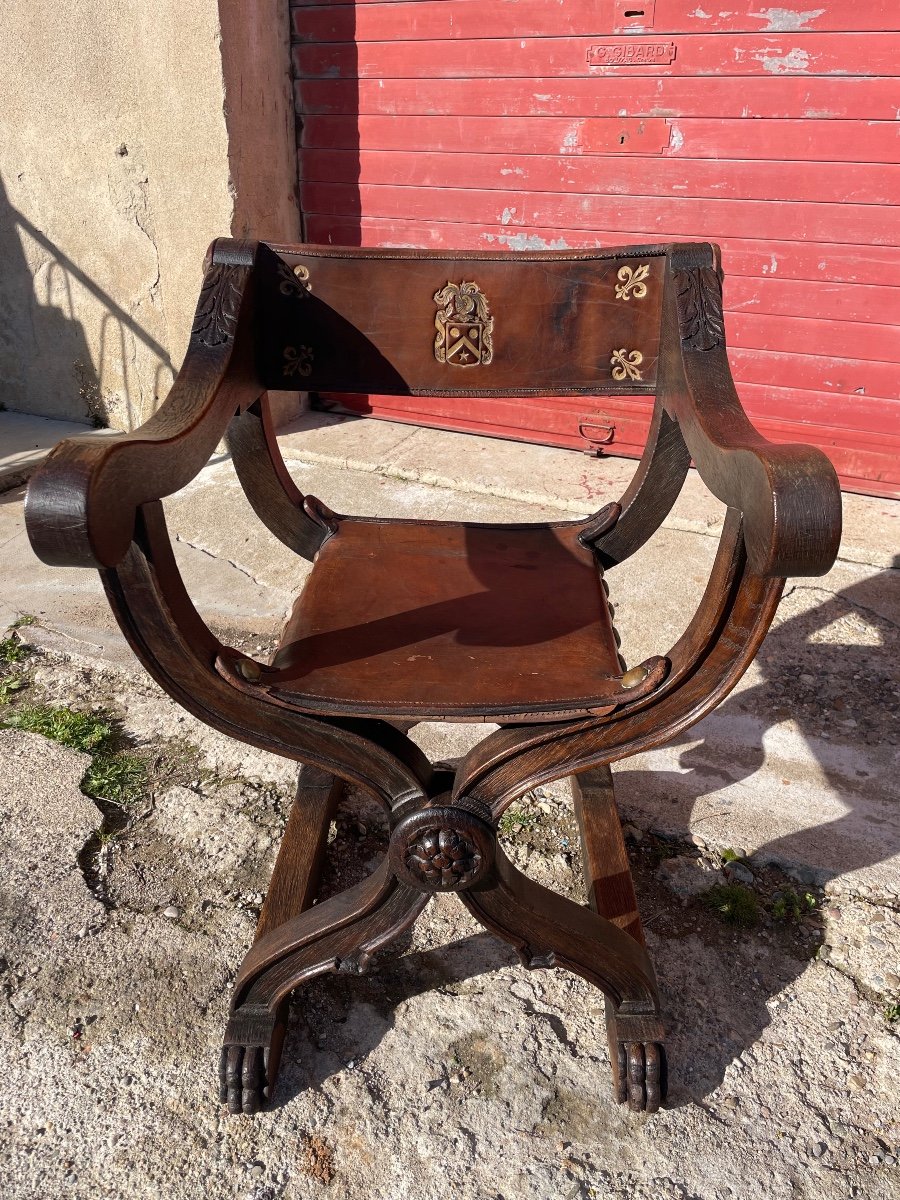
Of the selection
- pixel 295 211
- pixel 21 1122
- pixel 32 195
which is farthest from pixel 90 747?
pixel 32 195

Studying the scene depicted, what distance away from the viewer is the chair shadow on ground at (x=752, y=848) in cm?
144

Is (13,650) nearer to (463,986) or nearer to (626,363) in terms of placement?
(463,986)

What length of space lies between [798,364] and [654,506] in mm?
2005

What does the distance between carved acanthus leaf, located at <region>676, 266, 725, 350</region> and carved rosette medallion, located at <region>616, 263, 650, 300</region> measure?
0.09m

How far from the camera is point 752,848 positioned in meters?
1.82

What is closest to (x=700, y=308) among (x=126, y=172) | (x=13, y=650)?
(x=13, y=650)

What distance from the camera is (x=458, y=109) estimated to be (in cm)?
341

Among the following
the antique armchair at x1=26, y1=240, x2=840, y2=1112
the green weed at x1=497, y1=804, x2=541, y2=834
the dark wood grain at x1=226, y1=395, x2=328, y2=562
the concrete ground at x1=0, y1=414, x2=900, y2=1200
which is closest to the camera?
the antique armchair at x1=26, y1=240, x2=840, y2=1112

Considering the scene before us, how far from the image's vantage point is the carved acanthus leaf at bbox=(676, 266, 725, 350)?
1323 millimetres

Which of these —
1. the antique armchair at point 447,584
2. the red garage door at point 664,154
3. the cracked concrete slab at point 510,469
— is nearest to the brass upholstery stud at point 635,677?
the antique armchair at point 447,584

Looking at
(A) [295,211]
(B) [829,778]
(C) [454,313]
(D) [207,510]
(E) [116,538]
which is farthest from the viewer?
(A) [295,211]

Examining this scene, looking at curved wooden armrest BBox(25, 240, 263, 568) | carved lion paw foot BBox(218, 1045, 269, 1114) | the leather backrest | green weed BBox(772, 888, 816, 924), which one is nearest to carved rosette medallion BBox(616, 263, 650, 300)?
the leather backrest

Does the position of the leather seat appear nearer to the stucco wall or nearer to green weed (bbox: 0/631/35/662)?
green weed (bbox: 0/631/35/662)

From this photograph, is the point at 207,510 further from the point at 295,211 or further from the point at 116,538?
the point at 116,538
